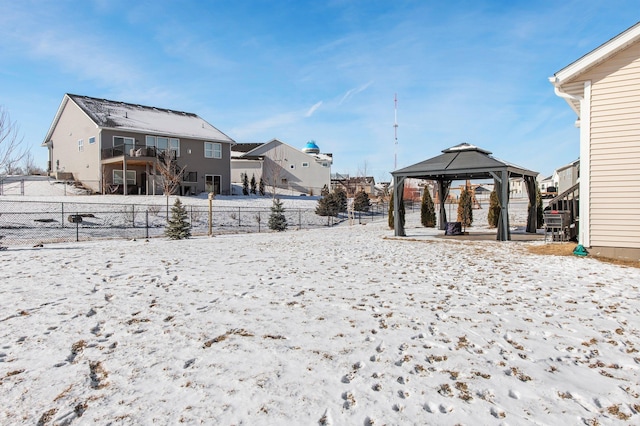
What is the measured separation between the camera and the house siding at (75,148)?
2723 cm

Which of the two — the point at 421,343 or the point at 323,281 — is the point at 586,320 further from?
the point at 323,281

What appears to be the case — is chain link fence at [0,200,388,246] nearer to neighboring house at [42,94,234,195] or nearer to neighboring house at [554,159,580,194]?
neighboring house at [42,94,234,195]

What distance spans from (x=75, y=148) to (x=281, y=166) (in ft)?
61.7

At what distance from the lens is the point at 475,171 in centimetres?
1316

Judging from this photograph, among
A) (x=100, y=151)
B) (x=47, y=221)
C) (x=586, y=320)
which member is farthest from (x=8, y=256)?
(x=100, y=151)

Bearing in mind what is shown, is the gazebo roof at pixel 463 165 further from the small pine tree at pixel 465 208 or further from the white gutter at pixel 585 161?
the small pine tree at pixel 465 208

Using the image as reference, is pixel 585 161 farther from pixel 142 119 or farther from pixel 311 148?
pixel 311 148

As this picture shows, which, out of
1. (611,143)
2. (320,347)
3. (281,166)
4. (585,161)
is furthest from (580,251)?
(281,166)

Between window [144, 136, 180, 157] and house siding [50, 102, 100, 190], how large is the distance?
3.32 meters

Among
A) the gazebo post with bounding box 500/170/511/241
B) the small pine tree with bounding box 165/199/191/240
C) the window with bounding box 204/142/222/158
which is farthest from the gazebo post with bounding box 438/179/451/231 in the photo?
the window with bounding box 204/142/222/158

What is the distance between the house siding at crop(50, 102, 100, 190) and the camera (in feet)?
89.4

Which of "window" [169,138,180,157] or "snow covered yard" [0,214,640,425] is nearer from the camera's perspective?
"snow covered yard" [0,214,640,425]

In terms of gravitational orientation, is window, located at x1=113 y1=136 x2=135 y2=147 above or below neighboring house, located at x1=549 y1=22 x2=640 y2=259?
above

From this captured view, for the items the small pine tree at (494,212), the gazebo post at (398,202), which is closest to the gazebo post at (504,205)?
the gazebo post at (398,202)
